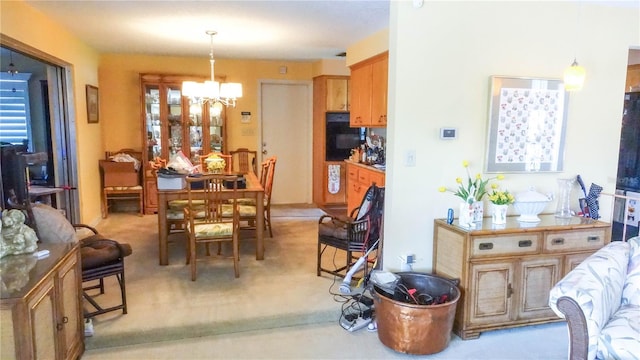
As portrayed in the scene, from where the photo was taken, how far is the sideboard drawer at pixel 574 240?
9.73 ft

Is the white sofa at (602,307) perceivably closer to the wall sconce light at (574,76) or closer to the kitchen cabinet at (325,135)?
the wall sconce light at (574,76)

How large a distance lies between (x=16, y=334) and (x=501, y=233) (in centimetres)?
267

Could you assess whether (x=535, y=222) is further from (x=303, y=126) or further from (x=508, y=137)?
(x=303, y=126)

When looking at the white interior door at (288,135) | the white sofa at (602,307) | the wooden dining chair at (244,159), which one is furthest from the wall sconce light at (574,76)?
the white interior door at (288,135)

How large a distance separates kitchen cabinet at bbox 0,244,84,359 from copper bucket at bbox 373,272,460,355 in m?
1.78

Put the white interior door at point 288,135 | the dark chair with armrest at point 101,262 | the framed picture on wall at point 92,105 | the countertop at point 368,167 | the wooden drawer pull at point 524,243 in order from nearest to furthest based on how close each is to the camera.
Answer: the dark chair with armrest at point 101,262 → the wooden drawer pull at point 524,243 → the countertop at point 368,167 → the framed picture on wall at point 92,105 → the white interior door at point 288,135

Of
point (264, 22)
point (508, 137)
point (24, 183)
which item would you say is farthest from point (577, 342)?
point (264, 22)

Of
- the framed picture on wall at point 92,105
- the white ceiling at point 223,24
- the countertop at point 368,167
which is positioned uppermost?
the white ceiling at point 223,24

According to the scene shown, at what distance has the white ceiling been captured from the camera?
3.58 m

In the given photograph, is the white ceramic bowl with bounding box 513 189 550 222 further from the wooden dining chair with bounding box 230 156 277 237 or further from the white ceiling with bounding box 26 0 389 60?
the wooden dining chair with bounding box 230 156 277 237

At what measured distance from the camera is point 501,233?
2.85 metres

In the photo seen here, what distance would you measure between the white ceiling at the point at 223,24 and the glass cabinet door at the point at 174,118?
637 mm

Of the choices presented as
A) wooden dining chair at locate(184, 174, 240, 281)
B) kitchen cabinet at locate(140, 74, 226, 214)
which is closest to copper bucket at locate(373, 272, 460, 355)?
wooden dining chair at locate(184, 174, 240, 281)

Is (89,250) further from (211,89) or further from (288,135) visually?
(288,135)
